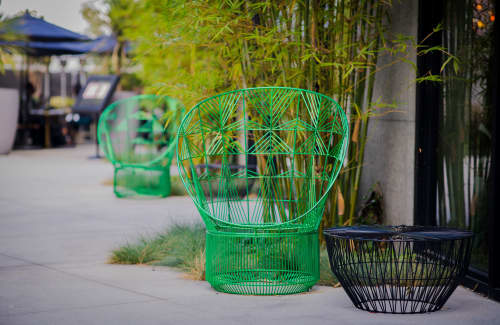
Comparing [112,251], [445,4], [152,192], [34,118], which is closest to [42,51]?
[34,118]

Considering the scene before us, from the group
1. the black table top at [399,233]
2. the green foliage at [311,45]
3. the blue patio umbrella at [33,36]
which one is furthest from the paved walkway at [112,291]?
the blue patio umbrella at [33,36]

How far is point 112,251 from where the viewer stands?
4543 mm

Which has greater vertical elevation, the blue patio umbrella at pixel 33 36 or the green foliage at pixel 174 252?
the blue patio umbrella at pixel 33 36

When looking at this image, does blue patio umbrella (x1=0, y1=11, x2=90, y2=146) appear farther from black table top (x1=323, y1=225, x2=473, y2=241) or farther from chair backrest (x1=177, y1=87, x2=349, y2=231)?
black table top (x1=323, y1=225, x2=473, y2=241)

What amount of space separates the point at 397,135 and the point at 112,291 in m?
2.13

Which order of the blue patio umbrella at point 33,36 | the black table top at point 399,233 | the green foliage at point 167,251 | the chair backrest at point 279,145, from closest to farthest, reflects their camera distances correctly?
the black table top at point 399,233 → the chair backrest at point 279,145 → the green foliage at point 167,251 → the blue patio umbrella at point 33,36

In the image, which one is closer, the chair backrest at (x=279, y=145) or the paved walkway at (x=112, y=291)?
the paved walkway at (x=112, y=291)

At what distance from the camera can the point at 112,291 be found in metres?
3.63

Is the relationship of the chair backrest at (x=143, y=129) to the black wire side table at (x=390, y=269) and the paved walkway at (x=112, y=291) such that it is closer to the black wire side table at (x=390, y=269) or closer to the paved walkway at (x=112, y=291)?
the paved walkway at (x=112, y=291)

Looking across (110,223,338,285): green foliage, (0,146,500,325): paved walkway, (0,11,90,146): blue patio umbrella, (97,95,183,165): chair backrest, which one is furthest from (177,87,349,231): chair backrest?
(0,11,90,146): blue patio umbrella

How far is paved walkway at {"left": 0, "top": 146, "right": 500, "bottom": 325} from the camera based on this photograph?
3059 millimetres

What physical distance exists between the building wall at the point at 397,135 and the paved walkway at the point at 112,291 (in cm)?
94

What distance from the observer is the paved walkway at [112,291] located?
3.06 m

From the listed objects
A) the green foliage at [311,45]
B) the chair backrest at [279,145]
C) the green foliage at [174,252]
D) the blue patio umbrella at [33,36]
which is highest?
the blue patio umbrella at [33,36]
